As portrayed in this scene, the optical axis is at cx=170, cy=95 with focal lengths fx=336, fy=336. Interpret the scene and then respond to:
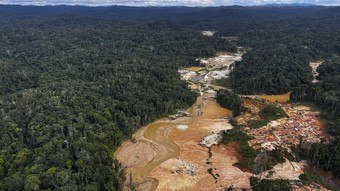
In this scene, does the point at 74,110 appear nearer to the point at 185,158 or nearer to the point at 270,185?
the point at 185,158

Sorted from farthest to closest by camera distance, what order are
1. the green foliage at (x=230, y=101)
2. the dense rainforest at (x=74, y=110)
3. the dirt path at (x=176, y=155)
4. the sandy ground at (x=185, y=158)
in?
1. the green foliage at (x=230, y=101)
2. the dirt path at (x=176, y=155)
3. the sandy ground at (x=185, y=158)
4. the dense rainforest at (x=74, y=110)

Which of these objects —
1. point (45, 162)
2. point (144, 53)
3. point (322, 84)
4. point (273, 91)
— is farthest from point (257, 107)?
point (144, 53)

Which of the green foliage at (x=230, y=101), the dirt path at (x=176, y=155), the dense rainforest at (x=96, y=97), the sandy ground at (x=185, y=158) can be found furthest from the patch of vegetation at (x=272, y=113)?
the dense rainforest at (x=96, y=97)

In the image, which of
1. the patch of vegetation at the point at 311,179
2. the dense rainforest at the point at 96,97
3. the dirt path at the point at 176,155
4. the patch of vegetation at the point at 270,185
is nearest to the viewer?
the patch of vegetation at the point at 270,185

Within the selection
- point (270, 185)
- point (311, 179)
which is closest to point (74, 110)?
point (270, 185)

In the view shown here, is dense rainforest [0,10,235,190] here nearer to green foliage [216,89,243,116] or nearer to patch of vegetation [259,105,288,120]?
green foliage [216,89,243,116]

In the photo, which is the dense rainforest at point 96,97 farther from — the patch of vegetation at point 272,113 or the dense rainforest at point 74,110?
the patch of vegetation at point 272,113

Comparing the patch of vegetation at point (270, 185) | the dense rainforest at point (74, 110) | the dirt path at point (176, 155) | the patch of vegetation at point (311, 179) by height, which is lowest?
the dirt path at point (176, 155)

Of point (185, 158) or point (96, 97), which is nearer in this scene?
point (185, 158)

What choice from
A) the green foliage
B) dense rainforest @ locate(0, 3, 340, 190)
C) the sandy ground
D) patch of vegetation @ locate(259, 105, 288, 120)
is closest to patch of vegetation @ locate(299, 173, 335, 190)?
the sandy ground
